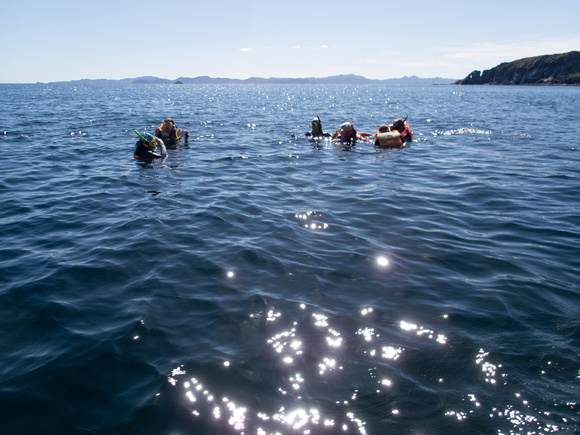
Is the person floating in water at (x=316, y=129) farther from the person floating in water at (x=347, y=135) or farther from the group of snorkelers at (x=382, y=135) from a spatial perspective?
the person floating in water at (x=347, y=135)

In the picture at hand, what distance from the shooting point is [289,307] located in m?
5.01

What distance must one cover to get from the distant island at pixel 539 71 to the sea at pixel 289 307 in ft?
429

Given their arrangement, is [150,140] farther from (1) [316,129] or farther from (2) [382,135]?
(2) [382,135]

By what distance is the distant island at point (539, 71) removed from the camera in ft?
363

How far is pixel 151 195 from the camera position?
10.1m

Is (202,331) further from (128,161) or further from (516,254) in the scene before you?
(128,161)

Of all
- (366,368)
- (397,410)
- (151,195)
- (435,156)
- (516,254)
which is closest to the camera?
(397,410)

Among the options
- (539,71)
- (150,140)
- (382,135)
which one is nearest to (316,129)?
(382,135)

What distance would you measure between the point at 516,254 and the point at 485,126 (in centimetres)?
2094

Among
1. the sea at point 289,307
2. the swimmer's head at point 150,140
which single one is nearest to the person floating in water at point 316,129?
the swimmer's head at point 150,140

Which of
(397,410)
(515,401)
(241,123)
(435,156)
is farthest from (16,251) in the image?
(241,123)

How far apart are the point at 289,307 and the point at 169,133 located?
1400 cm

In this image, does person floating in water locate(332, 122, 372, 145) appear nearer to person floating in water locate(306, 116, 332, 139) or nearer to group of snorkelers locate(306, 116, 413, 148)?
group of snorkelers locate(306, 116, 413, 148)

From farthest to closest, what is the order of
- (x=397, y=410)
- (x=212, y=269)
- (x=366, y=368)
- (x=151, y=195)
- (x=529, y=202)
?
(x=151, y=195), (x=529, y=202), (x=212, y=269), (x=366, y=368), (x=397, y=410)
